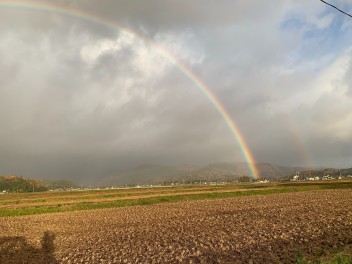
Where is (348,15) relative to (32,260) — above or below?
above

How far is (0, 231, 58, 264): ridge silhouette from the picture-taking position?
2453 cm

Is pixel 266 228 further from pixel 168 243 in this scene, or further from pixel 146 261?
pixel 146 261

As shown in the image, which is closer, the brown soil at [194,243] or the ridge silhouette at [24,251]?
the brown soil at [194,243]

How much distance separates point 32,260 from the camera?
24.3m

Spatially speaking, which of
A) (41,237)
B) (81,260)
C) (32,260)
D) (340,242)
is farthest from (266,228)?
(41,237)

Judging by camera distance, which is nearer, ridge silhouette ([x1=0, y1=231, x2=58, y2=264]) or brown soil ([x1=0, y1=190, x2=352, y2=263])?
brown soil ([x1=0, y1=190, x2=352, y2=263])

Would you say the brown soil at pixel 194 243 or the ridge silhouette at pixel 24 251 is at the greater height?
the brown soil at pixel 194 243

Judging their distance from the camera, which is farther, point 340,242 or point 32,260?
point 32,260

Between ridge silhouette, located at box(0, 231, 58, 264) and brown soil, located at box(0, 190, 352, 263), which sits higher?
brown soil, located at box(0, 190, 352, 263)

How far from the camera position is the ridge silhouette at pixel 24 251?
2453 centimetres

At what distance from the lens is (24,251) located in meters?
28.4

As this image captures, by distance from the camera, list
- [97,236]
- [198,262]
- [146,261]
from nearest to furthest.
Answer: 1. [198,262]
2. [146,261]
3. [97,236]

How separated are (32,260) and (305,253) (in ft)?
59.2

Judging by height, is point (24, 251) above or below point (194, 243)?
below
